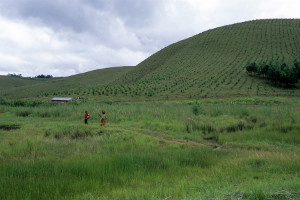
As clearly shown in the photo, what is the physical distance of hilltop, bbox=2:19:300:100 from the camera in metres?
42.4

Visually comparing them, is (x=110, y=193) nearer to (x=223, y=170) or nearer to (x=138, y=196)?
(x=138, y=196)

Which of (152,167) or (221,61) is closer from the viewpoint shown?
(152,167)

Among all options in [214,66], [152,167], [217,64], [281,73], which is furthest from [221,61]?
[152,167]

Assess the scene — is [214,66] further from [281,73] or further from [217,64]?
[281,73]

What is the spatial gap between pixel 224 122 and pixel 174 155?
8.30 meters

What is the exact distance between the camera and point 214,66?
6238 centimetres

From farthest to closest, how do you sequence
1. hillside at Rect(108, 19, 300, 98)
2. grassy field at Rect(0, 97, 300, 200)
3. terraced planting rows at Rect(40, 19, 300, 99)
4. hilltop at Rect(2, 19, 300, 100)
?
hillside at Rect(108, 19, 300, 98) → terraced planting rows at Rect(40, 19, 300, 99) → hilltop at Rect(2, 19, 300, 100) → grassy field at Rect(0, 97, 300, 200)

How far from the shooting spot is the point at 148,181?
17.1 ft

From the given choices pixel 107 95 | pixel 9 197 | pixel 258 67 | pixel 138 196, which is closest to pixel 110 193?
pixel 138 196

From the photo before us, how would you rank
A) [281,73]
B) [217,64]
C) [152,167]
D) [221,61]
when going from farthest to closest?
[221,61]
[217,64]
[281,73]
[152,167]

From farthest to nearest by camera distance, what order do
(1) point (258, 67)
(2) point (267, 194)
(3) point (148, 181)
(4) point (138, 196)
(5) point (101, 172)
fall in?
1. (1) point (258, 67)
2. (5) point (101, 172)
3. (3) point (148, 181)
4. (4) point (138, 196)
5. (2) point (267, 194)

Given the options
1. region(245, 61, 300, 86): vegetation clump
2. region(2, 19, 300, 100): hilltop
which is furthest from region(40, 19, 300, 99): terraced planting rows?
region(245, 61, 300, 86): vegetation clump

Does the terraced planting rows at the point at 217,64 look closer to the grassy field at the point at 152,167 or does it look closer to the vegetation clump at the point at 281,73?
the vegetation clump at the point at 281,73

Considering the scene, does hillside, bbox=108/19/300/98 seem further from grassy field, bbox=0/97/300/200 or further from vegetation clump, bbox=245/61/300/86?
grassy field, bbox=0/97/300/200
